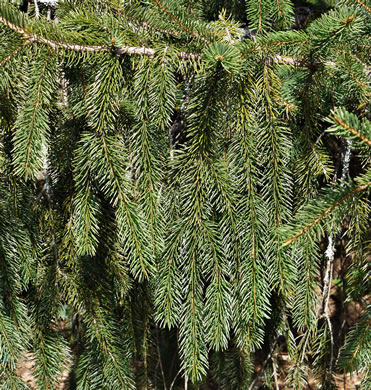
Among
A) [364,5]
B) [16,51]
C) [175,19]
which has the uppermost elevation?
[364,5]

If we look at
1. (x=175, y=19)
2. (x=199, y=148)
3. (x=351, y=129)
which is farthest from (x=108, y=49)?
(x=351, y=129)

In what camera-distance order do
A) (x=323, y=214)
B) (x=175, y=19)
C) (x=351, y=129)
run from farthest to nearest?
(x=175, y=19), (x=323, y=214), (x=351, y=129)

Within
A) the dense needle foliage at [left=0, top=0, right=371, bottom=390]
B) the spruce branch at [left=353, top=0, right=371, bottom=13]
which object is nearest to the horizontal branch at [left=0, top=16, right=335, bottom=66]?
the dense needle foliage at [left=0, top=0, right=371, bottom=390]

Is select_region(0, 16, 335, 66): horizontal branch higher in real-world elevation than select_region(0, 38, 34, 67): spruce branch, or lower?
higher

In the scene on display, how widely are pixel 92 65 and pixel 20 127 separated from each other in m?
0.25

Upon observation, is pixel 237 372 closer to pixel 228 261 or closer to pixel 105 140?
pixel 228 261

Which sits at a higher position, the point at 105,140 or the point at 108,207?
the point at 105,140

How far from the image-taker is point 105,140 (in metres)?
1.09

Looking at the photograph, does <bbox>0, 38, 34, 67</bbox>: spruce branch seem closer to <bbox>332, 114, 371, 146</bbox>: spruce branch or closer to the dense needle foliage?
the dense needle foliage

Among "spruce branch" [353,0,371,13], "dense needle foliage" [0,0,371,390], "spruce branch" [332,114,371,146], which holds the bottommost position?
"dense needle foliage" [0,0,371,390]

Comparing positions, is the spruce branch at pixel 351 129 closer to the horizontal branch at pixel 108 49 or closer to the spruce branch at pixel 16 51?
the horizontal branch at pixel 108 49

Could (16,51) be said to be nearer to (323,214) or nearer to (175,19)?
(175,19)

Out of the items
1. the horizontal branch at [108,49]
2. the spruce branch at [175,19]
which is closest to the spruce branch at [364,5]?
the horizontal branch at [108,49]

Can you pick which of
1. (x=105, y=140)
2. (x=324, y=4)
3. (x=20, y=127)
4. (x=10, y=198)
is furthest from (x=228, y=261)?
(x=324, y=4)
